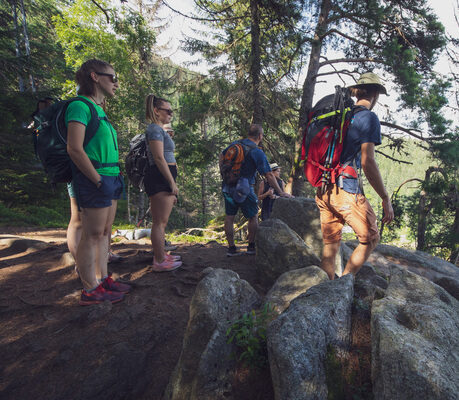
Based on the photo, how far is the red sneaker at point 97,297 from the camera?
266cm

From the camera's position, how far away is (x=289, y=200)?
5355mm

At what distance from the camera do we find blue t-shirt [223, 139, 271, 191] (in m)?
4.34

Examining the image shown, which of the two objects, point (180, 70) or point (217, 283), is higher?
point (180, 70)

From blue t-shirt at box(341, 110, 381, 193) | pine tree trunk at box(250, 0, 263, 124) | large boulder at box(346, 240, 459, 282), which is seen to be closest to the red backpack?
blue t-shirt at box(341, 110, 381, 193)

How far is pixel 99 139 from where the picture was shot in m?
2.48

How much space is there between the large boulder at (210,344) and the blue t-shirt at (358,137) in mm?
1587

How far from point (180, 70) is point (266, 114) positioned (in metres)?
5.11

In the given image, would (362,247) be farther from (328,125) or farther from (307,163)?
(328,125)

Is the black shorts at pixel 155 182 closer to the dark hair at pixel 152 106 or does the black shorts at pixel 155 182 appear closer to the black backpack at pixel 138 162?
the black backpack at pixel 138 162

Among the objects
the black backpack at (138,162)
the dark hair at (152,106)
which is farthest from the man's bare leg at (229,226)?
the dark hair at (152,106)

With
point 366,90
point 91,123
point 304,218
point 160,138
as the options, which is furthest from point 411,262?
point 91,123

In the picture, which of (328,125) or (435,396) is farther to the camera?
(328,125)

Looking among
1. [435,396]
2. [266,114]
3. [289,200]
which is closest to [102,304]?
[435,396]

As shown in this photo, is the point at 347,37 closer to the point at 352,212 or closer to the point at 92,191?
the point at 352,212
